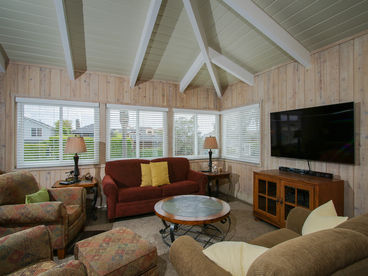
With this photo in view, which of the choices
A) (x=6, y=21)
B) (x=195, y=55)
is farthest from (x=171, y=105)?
(x=6, y=21)

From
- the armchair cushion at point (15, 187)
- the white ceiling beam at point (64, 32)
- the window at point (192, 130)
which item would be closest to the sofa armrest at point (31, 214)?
the armchair cushion at point (15, 187)

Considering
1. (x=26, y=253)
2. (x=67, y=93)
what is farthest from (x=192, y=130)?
(x=26, y=253)

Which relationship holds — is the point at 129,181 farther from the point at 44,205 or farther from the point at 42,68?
the point at 42,68

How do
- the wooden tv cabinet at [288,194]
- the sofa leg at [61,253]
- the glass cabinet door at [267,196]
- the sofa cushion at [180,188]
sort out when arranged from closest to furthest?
the sofa leg at [61,253], the wooden tv cabinet at [288,194], the glass cabinet door at [267,196], the sofa cushion at [180,188]

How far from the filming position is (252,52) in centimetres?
348

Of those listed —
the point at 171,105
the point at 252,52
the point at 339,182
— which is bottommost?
the point at 339,182

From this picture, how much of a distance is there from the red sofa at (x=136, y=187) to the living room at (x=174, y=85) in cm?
46

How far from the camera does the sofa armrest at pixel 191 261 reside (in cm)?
98

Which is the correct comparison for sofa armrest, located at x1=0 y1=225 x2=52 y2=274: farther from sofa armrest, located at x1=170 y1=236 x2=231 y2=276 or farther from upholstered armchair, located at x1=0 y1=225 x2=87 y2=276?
sofa armrest, located at x1=170 y1=236 x2=231 y2=276

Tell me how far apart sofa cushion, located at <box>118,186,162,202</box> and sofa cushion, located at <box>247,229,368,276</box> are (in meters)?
2.86

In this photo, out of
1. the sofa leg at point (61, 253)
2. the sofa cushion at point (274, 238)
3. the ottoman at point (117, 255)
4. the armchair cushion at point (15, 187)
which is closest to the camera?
the ottoman at point (117, 255)

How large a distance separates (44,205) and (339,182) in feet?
11.8

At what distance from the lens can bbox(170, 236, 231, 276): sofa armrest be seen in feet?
3.20

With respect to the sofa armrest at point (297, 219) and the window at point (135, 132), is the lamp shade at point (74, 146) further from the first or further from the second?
the sofa armrest at point (297, 219)
